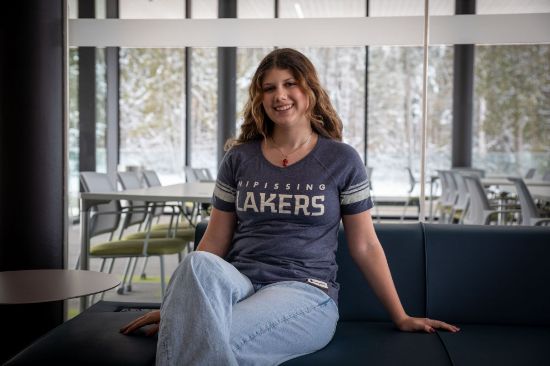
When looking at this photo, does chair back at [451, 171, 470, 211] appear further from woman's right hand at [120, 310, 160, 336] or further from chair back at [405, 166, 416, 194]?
woman's right hand at [120, 310, 160, 336]

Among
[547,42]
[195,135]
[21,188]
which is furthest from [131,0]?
[195,135]

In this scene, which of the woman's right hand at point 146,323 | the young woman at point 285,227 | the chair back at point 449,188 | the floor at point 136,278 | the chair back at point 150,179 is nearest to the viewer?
the young woman at point 285,227

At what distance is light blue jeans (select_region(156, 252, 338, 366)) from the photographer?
1.39 metres

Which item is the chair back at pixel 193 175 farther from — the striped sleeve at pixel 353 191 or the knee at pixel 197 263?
the knee at pixel 197 263

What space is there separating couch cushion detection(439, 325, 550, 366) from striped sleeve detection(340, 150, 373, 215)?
0.46 meters

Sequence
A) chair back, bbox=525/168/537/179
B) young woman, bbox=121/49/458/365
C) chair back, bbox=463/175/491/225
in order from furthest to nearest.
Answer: chair back, bbox=525/168/537/179
chair back, bbox=463/175/491/225
young woman, bbox=121/49/458/365

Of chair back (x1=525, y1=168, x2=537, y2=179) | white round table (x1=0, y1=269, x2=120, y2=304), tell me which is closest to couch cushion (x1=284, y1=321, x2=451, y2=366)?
white round table (x1=0, y1=269, x2=120, y2=304)

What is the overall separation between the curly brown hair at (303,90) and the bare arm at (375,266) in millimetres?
296

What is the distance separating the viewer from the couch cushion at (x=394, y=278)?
2070 mm

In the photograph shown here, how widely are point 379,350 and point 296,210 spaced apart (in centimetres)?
45

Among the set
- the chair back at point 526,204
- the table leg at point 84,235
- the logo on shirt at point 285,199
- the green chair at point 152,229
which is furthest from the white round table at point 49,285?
the chair back at point 526,204

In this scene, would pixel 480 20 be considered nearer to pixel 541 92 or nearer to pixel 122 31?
A: pixel 122 31

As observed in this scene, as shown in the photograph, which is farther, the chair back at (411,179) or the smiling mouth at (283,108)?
the chair back at (411,179)

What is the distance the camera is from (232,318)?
151cm
